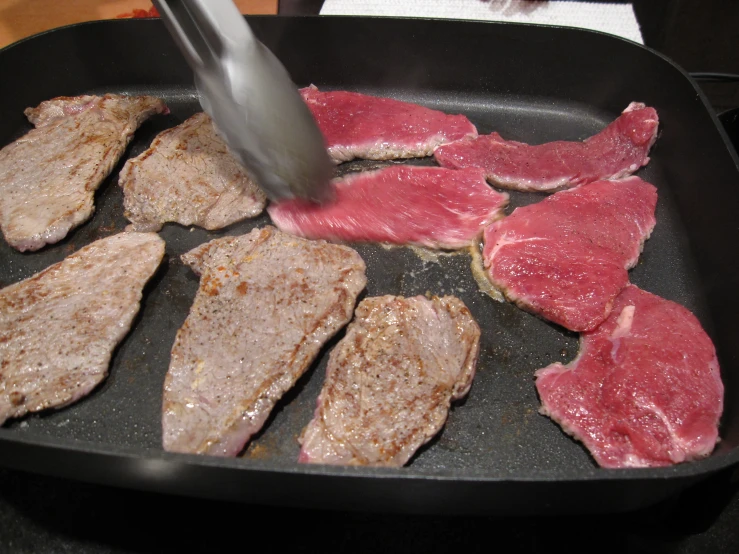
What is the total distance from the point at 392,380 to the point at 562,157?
145cm

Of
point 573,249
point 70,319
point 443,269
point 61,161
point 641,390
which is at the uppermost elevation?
point 61,161

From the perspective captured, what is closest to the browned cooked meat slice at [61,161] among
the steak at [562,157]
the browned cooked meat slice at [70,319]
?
the browned cooked meat slice at [70,319]

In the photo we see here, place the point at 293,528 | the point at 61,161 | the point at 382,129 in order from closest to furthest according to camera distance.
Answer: the point at 293,528 < the point at 61,161 < the point at 382,129

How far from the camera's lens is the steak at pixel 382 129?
2.59 meters

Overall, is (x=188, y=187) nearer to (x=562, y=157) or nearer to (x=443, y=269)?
(x=443, y=269)

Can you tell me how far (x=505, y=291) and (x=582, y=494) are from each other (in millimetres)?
891

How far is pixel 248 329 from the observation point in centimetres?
194

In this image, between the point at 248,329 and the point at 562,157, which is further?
the point at 562,157

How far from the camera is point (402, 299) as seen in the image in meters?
2.01

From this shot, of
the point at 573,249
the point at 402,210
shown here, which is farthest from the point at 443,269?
the point at 573,249

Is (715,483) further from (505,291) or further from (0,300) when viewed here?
(0,300)

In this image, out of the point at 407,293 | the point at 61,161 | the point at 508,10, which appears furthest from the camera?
the point at 508,10

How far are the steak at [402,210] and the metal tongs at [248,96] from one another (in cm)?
17

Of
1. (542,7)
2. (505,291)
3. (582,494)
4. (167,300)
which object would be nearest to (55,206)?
(167,300)
